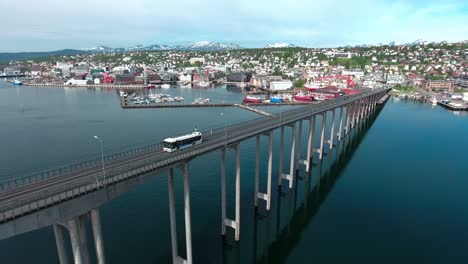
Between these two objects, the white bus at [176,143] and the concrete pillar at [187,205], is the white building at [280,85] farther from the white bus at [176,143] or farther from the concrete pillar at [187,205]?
the concrete pillar at [187,205]

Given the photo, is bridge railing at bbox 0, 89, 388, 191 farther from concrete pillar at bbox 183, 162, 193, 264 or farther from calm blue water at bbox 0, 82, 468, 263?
calm blue water at bbox 0, 82, 468, 263

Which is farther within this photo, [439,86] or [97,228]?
[439,86]

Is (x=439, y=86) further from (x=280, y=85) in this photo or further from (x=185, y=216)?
(x=185, y=216)

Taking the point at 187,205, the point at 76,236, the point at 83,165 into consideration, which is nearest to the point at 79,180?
the point at 76,236

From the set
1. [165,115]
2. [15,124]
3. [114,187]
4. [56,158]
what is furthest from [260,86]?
[114,187]

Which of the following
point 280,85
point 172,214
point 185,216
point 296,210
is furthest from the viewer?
point 280,85

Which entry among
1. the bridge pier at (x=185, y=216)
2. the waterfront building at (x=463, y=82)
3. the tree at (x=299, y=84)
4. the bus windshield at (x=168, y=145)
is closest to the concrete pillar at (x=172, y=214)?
the bridge pier at (x=185, y=216)

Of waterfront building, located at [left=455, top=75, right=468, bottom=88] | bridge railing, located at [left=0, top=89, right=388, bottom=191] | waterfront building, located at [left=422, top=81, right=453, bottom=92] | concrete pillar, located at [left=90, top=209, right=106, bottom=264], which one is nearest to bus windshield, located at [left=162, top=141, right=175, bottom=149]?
bridge railing, located at [left=0, top=89, right=388, bottom=191]
